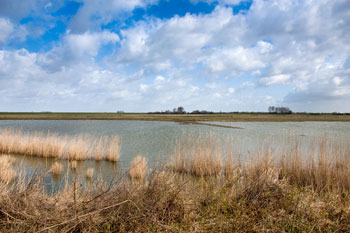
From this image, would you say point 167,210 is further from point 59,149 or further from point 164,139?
point 164,139

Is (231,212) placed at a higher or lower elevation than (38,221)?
lower

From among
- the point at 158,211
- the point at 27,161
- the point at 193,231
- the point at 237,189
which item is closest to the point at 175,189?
the point at 158,211

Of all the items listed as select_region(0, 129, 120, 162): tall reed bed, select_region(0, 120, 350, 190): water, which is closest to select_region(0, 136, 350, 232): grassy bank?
select_region(0, 120, 350, 190): water

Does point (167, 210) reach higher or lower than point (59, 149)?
higher

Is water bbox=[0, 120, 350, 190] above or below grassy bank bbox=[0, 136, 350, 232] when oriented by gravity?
below

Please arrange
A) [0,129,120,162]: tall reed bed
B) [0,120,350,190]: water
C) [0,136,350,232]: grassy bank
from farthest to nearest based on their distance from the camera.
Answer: [0,129,120,162]: tall reed bed < [0,120,350,190]: water < [0,136,350,232]: grassy bank

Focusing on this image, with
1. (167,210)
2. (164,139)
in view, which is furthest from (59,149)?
(167,210)

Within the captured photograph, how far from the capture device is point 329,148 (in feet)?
22.1

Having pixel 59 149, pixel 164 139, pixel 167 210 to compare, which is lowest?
pixel 164 139

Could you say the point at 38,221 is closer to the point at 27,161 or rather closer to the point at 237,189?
the point at 237,189

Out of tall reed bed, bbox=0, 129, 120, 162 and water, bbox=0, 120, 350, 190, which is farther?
tall reed bed, bbox=0, 129, 120, 162

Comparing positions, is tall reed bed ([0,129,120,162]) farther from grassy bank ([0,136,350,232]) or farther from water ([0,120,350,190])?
grassy bank ([0,136,350,232])

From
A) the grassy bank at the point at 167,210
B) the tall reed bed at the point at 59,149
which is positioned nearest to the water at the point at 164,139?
the tall reed bed at the point at 59,149

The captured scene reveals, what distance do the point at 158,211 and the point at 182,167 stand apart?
4.77 metres
